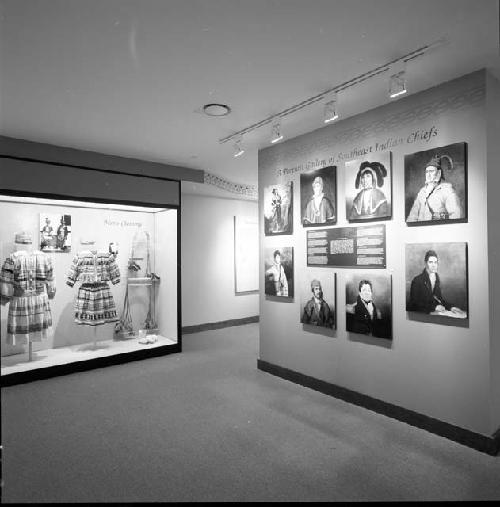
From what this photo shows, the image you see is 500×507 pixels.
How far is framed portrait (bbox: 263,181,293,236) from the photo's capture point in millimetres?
3861

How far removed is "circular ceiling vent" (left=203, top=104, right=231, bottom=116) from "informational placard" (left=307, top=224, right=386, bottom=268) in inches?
53.6

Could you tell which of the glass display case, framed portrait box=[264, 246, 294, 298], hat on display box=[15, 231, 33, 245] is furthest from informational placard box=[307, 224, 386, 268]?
hat on display box=[15, 231, 33, 245]

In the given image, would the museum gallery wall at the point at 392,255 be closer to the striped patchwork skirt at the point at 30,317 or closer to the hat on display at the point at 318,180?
the hat on display at the point at 318,180

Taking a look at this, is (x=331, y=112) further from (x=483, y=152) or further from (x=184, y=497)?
(x=184, y=497)

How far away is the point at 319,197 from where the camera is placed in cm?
355

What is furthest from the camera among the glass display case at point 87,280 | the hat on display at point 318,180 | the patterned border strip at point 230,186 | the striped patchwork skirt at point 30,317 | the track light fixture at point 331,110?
the patterned border strip at point 230,186

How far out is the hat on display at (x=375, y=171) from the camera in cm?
304

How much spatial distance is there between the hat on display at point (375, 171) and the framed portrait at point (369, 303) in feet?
2.47

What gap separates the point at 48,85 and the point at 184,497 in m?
2.80

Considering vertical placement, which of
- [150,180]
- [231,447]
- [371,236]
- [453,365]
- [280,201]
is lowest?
[231,447]

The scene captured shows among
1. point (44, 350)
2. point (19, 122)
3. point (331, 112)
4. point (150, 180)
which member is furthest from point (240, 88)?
point (44, 350)

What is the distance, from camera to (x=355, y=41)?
2.19 m

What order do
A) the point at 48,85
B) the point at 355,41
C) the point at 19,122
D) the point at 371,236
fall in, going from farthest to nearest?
the point at 19,122 < the point at 371,236 < the point at 48,85 < the point at 355,41

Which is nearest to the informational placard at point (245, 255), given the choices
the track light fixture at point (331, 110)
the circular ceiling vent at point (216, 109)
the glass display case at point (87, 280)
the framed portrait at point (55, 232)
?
the glass display case at point (87, 280)
